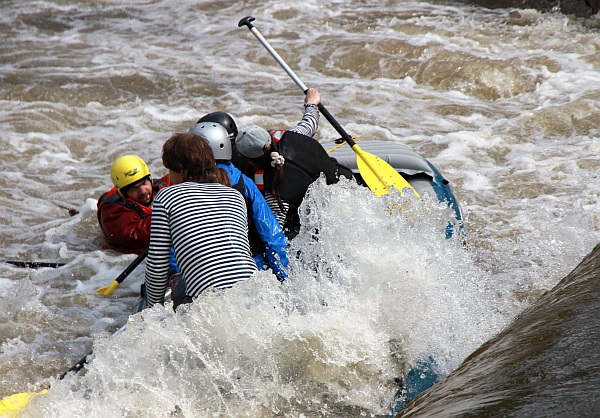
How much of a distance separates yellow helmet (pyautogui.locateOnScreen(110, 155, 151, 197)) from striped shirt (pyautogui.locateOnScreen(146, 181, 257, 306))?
79.4 inches

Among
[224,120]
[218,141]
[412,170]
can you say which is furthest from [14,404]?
[412,170]

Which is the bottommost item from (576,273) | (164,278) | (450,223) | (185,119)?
(185,119)

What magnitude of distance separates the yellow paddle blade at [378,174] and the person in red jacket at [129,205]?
1.64 m

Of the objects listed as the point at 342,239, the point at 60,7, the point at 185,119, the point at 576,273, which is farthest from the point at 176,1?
the point at 576,273

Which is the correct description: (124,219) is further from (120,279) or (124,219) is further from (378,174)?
(378,174)

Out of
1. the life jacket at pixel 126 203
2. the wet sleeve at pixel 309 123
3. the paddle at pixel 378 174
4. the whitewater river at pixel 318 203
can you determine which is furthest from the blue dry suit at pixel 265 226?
the life jacket at pixel 126 203

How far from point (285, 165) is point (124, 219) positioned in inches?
72.9

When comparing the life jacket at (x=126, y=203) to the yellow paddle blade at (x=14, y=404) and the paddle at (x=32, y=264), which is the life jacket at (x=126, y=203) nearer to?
the paddle at (x=32, y=264)

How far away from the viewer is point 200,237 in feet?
11.3

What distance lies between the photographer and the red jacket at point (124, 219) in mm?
5672

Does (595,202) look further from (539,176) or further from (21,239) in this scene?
(21,239)

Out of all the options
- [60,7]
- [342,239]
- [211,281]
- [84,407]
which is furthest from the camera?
[60,7]

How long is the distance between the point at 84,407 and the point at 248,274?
3.15ft

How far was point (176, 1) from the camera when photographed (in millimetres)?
16297
